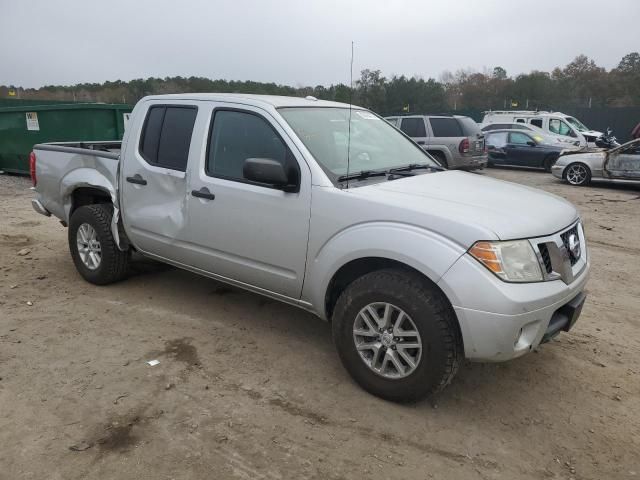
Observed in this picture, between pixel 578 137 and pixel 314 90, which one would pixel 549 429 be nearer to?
pixel 314 90

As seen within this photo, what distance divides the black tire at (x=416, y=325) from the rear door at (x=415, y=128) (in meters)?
11.4

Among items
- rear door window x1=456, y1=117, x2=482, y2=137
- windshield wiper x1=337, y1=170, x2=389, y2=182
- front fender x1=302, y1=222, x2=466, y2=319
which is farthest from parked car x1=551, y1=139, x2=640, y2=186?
front fender x1=302, y1=222, x2=466, y2=319

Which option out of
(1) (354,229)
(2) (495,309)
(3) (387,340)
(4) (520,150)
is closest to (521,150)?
(4) (520,150)

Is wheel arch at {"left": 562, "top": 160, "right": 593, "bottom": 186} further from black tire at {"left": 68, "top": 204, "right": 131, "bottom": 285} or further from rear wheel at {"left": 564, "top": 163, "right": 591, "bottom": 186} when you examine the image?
black tire at {"left": 68, "top": 204, "right": 131, "bottom": 285}

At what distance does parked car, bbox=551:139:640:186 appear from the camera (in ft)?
39.9

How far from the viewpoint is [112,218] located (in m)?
4.82

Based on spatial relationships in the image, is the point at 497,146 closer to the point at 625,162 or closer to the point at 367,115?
the point at 625,162

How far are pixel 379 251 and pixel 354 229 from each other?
23 centimetres

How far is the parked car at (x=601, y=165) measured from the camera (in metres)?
12.2

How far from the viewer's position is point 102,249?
4.90m

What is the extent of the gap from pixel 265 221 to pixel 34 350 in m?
1.98

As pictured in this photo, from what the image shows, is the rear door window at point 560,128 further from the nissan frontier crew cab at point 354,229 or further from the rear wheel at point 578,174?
the nissan frontier crew cab at point 354,229

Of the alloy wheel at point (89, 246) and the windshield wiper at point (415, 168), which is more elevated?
the windshield wiper at point (415, 168)

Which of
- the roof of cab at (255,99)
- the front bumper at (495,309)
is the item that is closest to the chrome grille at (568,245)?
the front bumper at (495,309)
